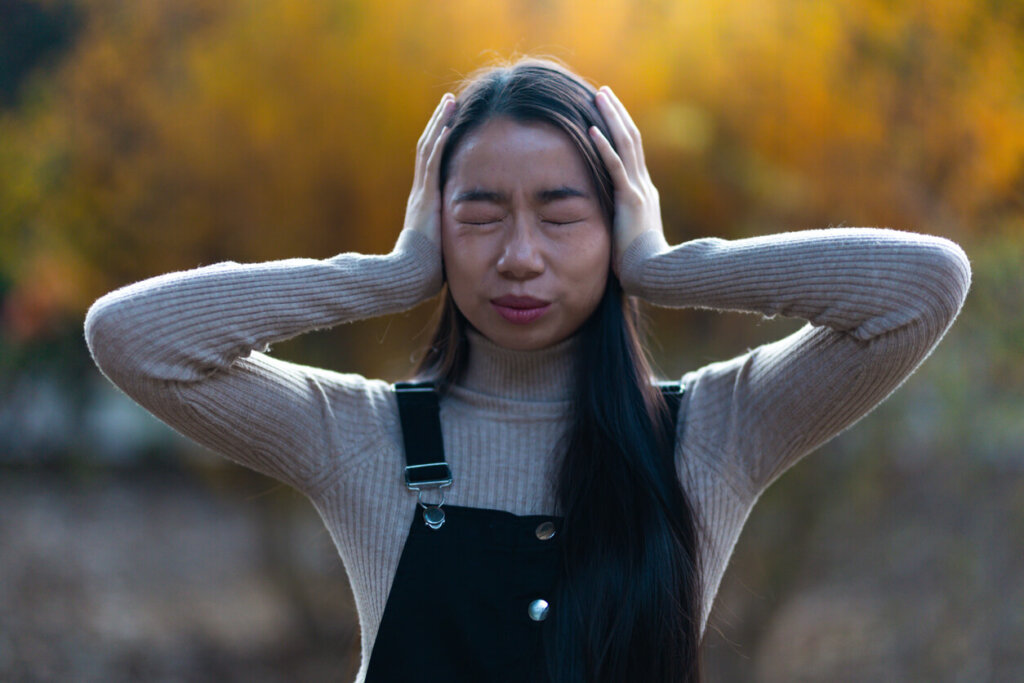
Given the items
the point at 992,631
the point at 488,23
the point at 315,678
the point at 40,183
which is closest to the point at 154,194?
the point at 40,183

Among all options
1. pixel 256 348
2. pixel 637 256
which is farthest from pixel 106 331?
pixel 637 256

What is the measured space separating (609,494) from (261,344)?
60cm

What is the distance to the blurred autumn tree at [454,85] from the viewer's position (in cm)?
378

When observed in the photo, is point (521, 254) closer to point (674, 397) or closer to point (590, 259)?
point (590, 259)

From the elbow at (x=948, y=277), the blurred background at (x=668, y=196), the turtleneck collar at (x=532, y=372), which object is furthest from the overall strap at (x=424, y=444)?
the blurred background at (x=668, y=196)

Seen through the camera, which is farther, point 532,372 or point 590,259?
point 532,372

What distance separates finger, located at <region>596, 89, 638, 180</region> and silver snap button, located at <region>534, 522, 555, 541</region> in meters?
0.62

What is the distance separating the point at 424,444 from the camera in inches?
68.5

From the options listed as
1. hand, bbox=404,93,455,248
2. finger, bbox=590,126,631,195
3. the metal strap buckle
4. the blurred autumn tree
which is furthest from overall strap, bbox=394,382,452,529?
the blurred autumn tree

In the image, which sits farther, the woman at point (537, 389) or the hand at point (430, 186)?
the hand at point (430, 186)

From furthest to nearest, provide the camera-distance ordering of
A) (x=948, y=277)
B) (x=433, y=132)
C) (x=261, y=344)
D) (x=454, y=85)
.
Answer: (x=454, y=85)
(x=433, y=132)
(x=261, y=344)
(x=948, y=277)

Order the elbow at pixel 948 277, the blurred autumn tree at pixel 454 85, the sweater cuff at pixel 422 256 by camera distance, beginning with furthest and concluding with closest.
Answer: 1. the blurred autumn tree at pixel 454 85
2. the sweater cuff at pixel 422 256
3. the elbow at pixel 948 277

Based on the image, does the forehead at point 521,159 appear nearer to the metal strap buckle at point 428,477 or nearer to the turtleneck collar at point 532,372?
the turtleneck collar at point 532,372

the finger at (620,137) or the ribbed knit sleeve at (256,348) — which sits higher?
the finger at (620,137)
